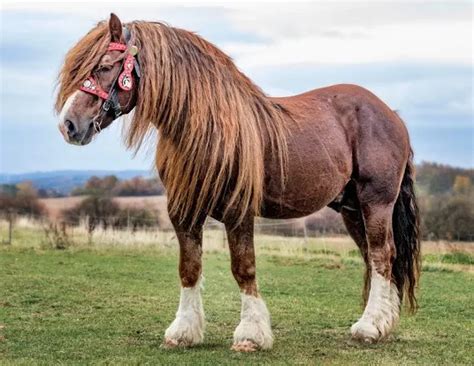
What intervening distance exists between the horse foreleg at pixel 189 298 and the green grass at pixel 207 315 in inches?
5.6

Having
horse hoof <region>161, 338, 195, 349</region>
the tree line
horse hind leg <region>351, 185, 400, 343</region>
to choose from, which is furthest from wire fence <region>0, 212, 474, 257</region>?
horse hoof <region>161, 338, 195, 349</region>

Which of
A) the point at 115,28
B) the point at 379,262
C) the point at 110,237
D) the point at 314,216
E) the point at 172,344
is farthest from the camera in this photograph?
the point at 314,216

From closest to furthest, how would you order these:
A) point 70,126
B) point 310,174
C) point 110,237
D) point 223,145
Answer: point 70,126
point 223,145
point 310,174
point 110,237

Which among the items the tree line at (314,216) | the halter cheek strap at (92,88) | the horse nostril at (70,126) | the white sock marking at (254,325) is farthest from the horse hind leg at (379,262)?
the tree line at (314,216)

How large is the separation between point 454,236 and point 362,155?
65.2ft

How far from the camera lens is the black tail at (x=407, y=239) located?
7.79 m

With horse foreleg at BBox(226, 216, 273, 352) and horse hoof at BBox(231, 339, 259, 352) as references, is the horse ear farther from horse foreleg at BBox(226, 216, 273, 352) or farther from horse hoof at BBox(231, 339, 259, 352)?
horse hoof at BBox(231, 339, 259, 352)

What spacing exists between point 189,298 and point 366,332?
1691 millimetres

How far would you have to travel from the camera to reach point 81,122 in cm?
601

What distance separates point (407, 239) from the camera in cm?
787

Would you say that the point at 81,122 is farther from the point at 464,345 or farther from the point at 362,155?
the point at 464,345

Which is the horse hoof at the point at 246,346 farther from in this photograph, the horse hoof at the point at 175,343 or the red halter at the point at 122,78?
the red halter at the point at 122,78

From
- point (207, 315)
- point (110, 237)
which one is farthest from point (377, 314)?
point (110, 237)

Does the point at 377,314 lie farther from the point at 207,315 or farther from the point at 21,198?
the point at 21,198
